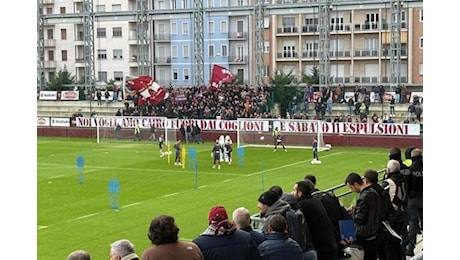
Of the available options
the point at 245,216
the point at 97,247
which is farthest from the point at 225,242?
the point at 97,247

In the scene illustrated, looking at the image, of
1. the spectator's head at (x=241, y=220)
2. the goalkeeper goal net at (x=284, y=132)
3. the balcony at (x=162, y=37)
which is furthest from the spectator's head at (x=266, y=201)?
the balcony at (x=162, y=37)

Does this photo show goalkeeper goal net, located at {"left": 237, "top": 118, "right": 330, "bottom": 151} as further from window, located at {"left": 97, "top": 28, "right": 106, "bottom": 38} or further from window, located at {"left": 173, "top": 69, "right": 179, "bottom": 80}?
window, located at {"left": 97, "top": 28, "right": 106, "bottom": 38}

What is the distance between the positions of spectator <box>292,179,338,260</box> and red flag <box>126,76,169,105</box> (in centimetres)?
3963

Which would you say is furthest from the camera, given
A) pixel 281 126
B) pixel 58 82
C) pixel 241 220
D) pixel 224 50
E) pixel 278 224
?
pixel 224 50

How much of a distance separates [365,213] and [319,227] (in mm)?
1003

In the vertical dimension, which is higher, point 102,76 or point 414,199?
point 102,76

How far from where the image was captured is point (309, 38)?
67188 millimetres

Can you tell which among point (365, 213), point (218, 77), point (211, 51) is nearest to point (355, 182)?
point (365, 213)

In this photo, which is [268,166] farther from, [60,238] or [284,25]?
[284,25]

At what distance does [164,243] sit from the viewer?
5.41m

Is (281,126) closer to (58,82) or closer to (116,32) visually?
(58,82)

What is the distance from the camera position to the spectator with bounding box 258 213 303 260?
6.55 m
